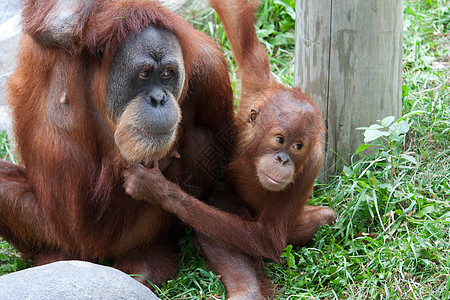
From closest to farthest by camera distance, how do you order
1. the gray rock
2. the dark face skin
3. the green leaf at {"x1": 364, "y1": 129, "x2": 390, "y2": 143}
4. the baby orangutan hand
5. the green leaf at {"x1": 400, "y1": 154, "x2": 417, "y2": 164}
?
1. the gray rock
2. the dark face skin
3. the baby orangutan hand
4. the green leaf at {"x1": 364, "y1": 129, "x2": 390, "y2": 143}
5. the green leaf at {"x1": 400, "y1": 154, "x2": 417, "y2": 164}

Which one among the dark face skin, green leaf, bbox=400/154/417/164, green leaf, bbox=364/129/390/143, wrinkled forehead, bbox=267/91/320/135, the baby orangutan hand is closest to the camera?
the dark face skin

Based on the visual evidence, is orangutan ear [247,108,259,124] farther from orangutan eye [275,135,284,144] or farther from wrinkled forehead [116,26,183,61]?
wrinkled forehead [116,26,183,61]

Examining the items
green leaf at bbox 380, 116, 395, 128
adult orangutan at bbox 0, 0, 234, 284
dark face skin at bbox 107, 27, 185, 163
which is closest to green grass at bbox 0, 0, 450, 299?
green leaf at bbox 380, 116, 395, 128

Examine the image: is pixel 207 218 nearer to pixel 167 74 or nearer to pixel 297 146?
pixel 297 146

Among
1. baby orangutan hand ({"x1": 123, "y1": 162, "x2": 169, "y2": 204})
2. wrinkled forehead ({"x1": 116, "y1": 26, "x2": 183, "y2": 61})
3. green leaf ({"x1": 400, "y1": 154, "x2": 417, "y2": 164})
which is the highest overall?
wrinkled forehead ({"x1": 116, "y1": 26, "x2": 183, "y2": 61})

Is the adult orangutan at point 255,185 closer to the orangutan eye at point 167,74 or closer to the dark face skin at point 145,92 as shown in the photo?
the dark face skin at point 145,92

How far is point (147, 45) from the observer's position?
2590 millimetres

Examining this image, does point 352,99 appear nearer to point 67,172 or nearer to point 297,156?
point 297,156

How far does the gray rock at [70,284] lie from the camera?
2.36 m

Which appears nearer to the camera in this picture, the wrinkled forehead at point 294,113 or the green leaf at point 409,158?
the wrinkled forehead at point 294,113

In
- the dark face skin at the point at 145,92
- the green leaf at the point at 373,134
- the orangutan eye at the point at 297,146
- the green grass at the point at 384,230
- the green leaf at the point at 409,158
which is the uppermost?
the dark face skin at the point at 145,92

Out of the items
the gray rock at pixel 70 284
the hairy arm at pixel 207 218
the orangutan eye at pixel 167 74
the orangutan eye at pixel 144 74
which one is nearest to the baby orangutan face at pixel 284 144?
the hairy arm at pixel 207 218

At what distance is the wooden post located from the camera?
3.28 metres

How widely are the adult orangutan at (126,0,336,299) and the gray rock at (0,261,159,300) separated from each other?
470 mm
